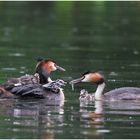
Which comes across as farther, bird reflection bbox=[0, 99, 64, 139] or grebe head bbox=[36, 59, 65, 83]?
grebe head bbox=[36, 59, 65, 83]

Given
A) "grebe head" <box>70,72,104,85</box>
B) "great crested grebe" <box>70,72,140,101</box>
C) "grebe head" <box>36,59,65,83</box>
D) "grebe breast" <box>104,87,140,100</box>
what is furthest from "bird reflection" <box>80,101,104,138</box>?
"grebe head" <box>36,59,65,83</box>

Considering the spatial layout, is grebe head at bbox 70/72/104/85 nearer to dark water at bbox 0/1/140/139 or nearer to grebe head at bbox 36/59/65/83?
dark water at bbox 0/1/140/139

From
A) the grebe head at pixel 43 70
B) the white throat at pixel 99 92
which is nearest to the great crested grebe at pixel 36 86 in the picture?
the grebe head at pixel 43 70

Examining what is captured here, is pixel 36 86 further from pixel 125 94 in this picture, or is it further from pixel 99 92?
pixel 125 94

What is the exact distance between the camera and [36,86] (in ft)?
66.6

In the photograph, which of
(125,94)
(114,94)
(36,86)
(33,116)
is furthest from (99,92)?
(33,116)

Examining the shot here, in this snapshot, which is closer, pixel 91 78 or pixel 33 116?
pixel 33 116

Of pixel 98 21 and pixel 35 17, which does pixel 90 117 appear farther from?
pixel 35 17

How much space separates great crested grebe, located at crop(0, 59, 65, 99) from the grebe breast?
1119mm

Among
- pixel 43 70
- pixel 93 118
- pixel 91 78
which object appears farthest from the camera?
pixel 43 70

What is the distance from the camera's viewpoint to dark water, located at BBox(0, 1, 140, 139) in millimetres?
16766

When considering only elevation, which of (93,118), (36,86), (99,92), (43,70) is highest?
(43,70)

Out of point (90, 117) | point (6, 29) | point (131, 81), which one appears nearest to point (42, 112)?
point (90, 117)

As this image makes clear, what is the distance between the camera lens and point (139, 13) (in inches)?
2055
